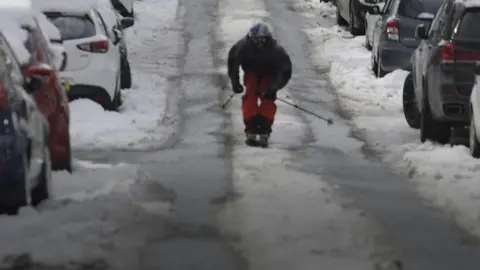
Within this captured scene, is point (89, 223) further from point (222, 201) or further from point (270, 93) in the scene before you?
point (270, 93)

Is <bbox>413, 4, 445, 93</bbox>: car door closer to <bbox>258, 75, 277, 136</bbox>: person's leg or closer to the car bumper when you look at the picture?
<bbox>258, 75, 277, 136</bbox>: person's leg

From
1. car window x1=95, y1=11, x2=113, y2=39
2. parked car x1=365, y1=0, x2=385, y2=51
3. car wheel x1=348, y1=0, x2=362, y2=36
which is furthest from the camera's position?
car wheel x1=348, y1=0, x2=362, y2=36

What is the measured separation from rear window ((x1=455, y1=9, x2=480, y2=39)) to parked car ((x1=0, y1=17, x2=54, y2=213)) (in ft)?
16.4

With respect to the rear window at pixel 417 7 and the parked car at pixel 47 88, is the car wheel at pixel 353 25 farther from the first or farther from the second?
the parked car at pixel 47 88

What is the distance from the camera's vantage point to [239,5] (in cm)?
3050

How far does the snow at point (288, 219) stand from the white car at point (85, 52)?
→ 259 cm

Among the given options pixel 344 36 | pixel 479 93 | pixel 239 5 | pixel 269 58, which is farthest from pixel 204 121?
pixel 239 5

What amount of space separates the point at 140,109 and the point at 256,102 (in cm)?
324

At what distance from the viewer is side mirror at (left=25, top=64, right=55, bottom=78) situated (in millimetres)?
9834

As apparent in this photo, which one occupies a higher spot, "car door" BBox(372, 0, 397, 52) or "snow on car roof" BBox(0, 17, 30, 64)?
"snow on car roof" BBox(0, 17, 30, 64)

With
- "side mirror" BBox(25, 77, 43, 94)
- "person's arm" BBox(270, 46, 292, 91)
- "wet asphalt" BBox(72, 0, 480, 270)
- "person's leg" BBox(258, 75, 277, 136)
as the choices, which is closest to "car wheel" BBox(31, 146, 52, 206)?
"side mirror" BBox(25, 77, 43, 94)

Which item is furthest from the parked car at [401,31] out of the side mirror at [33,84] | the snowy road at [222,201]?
the side mirror at [33,84]

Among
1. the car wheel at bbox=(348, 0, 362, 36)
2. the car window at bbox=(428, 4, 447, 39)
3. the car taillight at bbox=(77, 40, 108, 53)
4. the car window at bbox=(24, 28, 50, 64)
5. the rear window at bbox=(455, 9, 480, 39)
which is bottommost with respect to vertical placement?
the car wheel at bbox=(348, 0, 362, 36)

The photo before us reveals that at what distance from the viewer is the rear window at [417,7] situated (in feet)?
62.0
